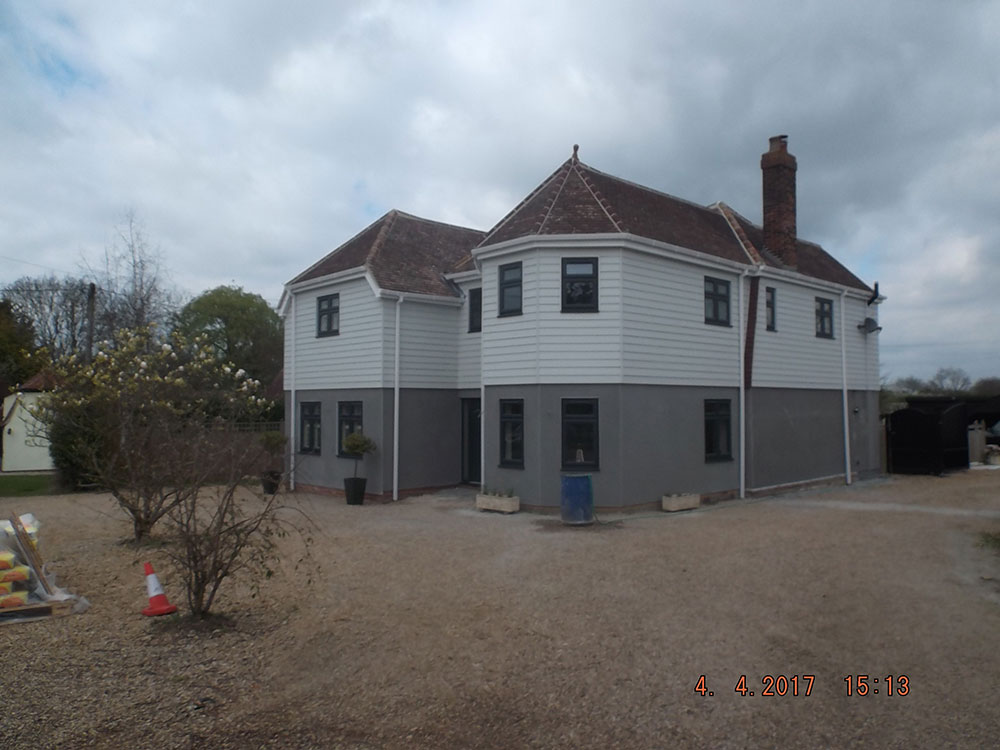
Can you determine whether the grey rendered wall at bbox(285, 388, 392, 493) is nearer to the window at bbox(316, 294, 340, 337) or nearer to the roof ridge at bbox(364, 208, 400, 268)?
the window at bbox(316, 294, 340, 337)

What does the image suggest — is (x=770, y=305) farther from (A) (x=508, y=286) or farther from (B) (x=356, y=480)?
(B) (x=356, y=480)

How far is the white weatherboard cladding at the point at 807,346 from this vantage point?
17.9 meters

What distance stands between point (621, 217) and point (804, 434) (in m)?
8.08

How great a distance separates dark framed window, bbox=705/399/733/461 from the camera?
16469mm

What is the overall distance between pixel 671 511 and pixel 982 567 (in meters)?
6.01

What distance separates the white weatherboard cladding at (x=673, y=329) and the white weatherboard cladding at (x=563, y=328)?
252 millimetres

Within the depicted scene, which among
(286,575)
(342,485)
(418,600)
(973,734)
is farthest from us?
(342,485)

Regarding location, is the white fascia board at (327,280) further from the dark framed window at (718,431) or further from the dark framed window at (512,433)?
the dark framed window at (718,431)

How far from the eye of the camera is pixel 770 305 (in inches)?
717

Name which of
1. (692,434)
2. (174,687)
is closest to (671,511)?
(692,434)

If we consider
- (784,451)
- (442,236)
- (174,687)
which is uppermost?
(442,236)

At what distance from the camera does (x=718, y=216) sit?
20000 millimetres

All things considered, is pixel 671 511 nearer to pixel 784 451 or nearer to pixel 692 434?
pixel 692 434

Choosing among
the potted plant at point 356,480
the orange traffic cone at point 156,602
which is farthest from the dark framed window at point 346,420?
the orange traffic cone at point 156,602
